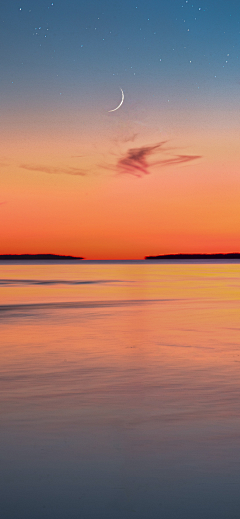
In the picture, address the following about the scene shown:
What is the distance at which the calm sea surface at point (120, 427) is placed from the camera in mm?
5992

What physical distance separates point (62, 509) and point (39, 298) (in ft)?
110

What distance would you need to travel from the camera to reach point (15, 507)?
5.78 m

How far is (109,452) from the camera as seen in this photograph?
24.4 ft

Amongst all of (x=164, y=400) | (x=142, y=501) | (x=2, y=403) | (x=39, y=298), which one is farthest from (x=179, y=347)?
(x=39, y=298)

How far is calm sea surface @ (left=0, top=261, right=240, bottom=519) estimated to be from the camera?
5.99m

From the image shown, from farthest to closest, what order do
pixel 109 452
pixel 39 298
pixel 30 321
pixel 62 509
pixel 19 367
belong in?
pixel 39 298, pixel 30 321, pixel 19 367, pixel 109 452, pixel 62 509

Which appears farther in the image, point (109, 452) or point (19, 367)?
point (19, 367)

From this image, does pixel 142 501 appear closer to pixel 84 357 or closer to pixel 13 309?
pixel 84 357

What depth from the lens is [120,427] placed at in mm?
8562

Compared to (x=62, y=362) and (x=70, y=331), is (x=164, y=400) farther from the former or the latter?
(x=70, y=331)

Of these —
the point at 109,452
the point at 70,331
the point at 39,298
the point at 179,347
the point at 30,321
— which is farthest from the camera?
the point at 39,298

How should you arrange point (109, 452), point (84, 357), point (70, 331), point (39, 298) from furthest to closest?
→ point (39, 298) < point (70, 331) < point (84, 357) < point (109, 452)

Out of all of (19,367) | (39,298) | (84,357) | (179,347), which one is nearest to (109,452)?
(19,367)

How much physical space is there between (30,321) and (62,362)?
1053 centimetres
